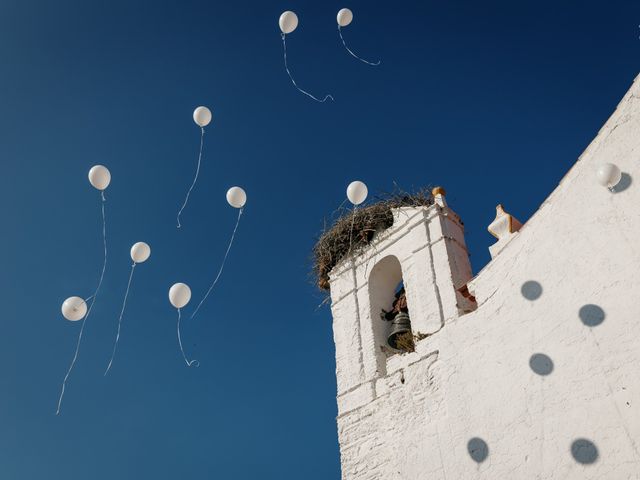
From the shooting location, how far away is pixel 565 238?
20.4ft

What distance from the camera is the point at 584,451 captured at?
5.26 meters

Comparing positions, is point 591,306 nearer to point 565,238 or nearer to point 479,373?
point 565,238

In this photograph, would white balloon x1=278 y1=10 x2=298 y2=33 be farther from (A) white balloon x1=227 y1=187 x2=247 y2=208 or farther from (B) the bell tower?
(B) the bell tower

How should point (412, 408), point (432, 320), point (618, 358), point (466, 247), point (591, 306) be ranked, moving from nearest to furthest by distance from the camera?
1. point (618, 358)
2. point (591, 306)
3. point (412, 408)
4. point (432, 320)
5. point (466, 247)

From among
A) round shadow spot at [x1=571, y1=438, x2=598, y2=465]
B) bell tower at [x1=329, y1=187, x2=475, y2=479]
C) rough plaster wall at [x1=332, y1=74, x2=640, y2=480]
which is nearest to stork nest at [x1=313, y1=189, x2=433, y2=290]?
bell tower at [x1=329, y1=187, x2=475, y2=479]

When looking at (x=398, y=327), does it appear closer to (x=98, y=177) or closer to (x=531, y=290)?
(x=531, y=290)

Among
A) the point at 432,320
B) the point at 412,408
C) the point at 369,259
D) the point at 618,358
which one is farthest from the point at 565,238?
the point at 369,259

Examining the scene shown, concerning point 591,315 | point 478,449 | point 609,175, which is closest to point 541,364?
Result: point 591,315

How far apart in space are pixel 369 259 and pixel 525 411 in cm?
342

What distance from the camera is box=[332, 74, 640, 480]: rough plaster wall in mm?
5336

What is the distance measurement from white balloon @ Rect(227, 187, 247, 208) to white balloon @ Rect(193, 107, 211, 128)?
0.86m

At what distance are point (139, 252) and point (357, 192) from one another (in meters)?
2.60

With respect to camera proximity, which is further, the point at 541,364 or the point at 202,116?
the point at 202,116

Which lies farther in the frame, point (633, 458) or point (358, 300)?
point (358, 300)
